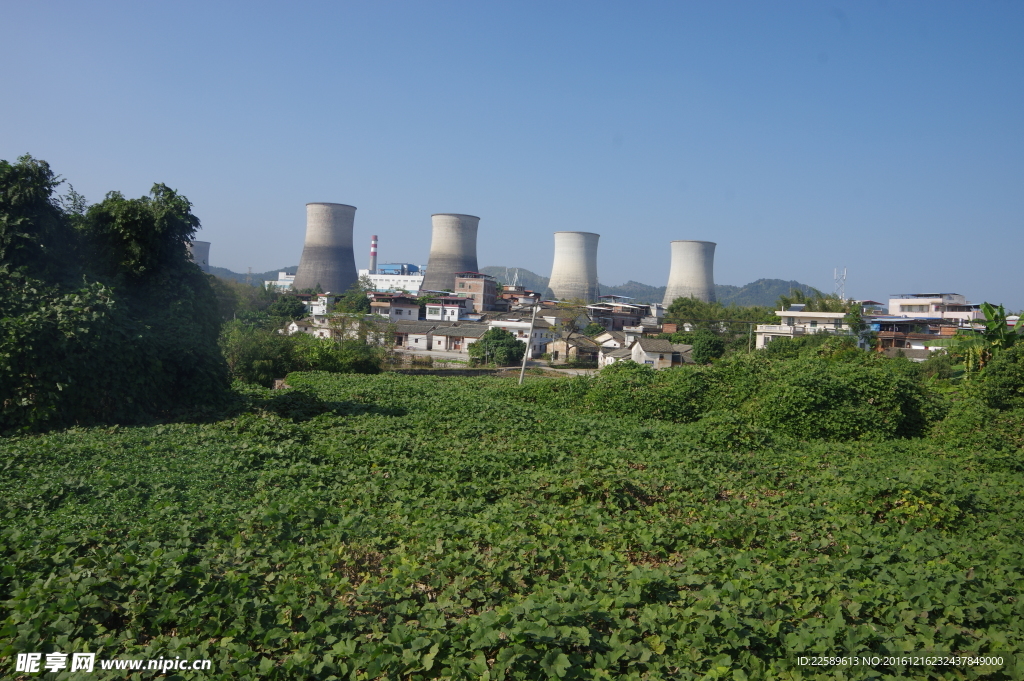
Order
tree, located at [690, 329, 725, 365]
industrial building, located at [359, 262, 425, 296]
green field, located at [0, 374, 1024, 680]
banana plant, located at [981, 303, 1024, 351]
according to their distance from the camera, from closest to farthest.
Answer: green field, located at [0, 374, 1024, 680], banana plant, located at [981, 303, 1024, 351], tree, located at [690, 329, 725, 365], industrial building, located at [359, 262, 425, 296]

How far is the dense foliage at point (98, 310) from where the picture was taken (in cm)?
690

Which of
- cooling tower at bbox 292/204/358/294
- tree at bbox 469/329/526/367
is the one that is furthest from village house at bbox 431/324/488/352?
cooling tower at bbox 292/204/358/294

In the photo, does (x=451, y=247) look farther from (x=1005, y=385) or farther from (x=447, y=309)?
(x=1005, y=385)

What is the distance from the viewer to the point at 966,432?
9711 mm

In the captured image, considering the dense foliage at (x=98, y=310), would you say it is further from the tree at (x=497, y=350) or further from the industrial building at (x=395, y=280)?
the industrial building at (x=395, y=280)

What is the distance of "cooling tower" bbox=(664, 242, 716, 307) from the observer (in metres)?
52.1

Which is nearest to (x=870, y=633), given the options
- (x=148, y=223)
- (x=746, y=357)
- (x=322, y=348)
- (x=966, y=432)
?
(x=966, y=432)

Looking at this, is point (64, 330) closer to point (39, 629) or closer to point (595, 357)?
point (39, 629)

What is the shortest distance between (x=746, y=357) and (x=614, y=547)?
390 inches

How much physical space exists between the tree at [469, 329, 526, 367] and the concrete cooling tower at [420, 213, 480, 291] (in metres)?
21.9

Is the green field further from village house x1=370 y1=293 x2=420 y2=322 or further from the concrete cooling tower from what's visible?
the concrete cooling tower

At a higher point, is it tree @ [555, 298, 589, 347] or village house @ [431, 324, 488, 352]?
tree @ [555, 298, 589, 347]

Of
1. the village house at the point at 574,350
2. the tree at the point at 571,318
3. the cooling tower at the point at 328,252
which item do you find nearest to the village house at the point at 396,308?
the cooling tower at the point at 328,252

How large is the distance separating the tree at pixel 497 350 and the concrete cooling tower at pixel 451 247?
21.9 meters
